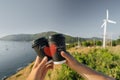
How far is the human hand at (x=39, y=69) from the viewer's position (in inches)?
69.9

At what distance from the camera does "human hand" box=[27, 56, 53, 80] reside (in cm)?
178

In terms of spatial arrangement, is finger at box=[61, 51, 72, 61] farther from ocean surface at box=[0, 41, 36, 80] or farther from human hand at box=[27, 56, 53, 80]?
ocean surface at box=[0, 41, 36, 80]

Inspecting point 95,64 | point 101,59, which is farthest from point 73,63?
point 101,59

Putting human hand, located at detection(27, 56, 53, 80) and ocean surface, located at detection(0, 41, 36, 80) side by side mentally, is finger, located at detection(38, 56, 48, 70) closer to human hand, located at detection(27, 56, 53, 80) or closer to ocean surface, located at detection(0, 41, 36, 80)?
human hand, located at detection(27, 56, 53, 80)

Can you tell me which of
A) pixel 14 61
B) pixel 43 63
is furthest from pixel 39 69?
pixel 14 61

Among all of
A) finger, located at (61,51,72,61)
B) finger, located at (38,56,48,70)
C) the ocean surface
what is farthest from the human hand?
the ocean surface

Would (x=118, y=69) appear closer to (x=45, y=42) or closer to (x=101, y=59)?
(x=101, y=59)

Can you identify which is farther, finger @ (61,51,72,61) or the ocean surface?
the ocean surface

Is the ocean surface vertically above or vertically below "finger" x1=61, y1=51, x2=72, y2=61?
below

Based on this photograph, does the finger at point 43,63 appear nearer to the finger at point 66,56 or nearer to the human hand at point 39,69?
the human hand at point 39,69

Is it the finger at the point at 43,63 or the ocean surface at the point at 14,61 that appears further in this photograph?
the ocean surface at the point at 14,61

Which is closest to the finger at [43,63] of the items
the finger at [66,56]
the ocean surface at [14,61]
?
the finger at [66,56]

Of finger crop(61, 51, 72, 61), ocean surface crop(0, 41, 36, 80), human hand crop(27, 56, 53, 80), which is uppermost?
finger crop(61, 51, 72, 61)

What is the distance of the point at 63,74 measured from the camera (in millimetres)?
7086
